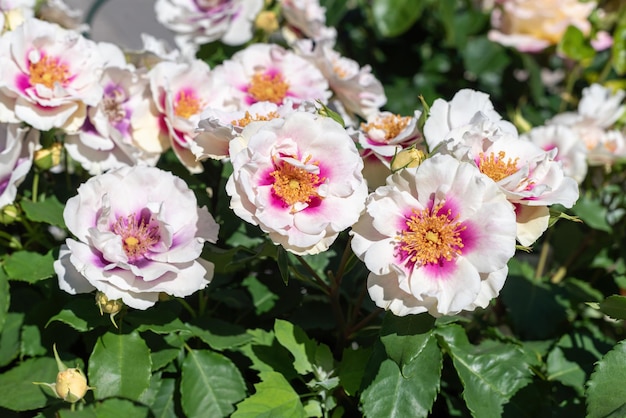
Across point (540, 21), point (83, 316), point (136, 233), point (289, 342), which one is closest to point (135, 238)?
point (136, 233)

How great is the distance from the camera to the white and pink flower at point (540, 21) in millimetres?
1626

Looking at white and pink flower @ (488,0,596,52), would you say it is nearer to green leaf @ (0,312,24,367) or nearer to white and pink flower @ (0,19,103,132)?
white and pink flower @ (0,19,103,132)

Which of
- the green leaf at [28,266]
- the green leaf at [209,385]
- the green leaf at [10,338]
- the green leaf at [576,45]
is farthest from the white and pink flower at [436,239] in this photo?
the green leaf at [576,45]

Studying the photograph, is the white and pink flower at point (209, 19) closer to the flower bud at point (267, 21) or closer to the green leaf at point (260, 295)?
the flower bud at point (267, 21)

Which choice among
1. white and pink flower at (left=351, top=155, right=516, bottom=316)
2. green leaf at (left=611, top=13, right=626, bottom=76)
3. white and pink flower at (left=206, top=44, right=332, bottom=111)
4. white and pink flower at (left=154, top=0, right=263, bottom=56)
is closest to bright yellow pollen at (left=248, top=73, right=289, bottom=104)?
white and pink flower at (left=206, top=44, right=332, bottom=111)

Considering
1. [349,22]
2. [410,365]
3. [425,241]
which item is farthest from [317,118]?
[349,22]

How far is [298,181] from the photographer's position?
750mm

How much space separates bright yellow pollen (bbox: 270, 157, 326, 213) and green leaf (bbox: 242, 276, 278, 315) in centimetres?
30

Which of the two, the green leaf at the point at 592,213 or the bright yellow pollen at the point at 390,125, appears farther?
the green leaf at the point at 592,213

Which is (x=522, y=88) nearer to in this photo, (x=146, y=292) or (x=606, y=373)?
(x=606, y=373)

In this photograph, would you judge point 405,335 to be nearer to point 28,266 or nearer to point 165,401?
point 165,401

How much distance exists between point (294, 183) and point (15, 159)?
396 millimetres

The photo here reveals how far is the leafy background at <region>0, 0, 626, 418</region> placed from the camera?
31.9 inches

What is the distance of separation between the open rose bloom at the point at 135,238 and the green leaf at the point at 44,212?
0.10 meters
